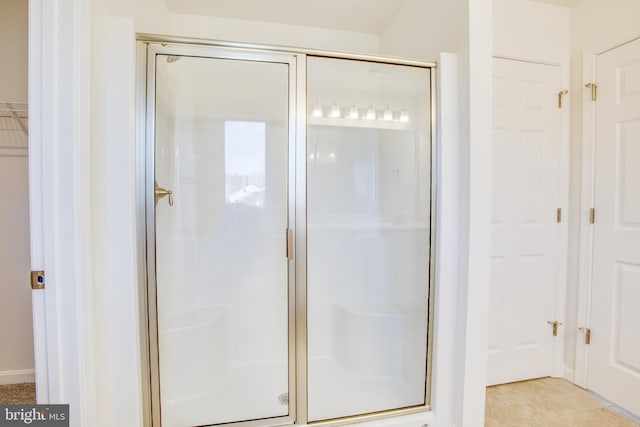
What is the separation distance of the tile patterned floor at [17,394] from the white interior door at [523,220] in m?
2.91

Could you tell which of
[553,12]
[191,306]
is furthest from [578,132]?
[191,306]

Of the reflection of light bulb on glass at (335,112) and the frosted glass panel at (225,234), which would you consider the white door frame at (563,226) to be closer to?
the reflection of light bulb on glass at (335,112)

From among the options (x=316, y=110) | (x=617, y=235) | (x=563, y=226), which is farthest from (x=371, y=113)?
(x=617, y=235)

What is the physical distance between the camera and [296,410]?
4.73ft

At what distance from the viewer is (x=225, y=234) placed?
6.63 ft

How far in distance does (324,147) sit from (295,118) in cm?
69

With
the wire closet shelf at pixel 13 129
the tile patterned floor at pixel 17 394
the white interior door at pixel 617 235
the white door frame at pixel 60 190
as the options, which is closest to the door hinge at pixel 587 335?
the white interior door at pixel 617 235

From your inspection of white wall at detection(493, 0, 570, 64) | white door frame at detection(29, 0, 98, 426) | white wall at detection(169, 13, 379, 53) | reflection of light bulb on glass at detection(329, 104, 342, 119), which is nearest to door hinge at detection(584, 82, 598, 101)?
white wall at detection(493, 0, 570, 64)

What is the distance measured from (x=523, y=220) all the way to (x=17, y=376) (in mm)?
3496

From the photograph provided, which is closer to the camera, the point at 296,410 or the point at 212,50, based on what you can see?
the point at 212,50

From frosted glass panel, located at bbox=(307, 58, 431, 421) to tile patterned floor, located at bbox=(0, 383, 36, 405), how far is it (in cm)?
171

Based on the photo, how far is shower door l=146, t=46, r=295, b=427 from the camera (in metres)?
1.53

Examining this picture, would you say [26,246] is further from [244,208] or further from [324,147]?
[324,147]

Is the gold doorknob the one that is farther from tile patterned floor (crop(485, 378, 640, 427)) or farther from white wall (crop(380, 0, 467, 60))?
tile patterned floor (crop(485, 378, 640, 427))
